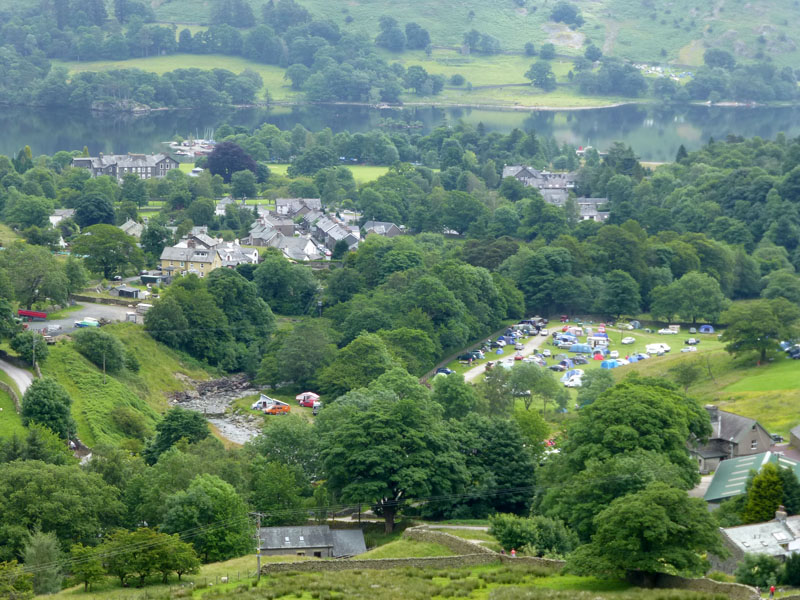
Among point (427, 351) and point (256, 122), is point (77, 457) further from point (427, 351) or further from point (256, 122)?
point (256, 122)

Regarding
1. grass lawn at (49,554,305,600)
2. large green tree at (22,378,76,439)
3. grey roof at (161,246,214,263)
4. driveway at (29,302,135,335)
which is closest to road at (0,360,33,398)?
large green tree at (22,378,76,439)

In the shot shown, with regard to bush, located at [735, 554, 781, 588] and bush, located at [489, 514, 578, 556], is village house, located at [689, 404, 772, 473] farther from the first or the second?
bush, located at [735, 554, 781, 588]

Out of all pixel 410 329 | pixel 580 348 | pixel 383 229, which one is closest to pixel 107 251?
pixel 410 329

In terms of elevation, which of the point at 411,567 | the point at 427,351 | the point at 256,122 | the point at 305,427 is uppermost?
the point at 411,567

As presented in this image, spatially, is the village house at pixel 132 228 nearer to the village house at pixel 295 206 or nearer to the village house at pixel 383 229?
the village house at pixel 295 206

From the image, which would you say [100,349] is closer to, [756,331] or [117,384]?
[117,384]

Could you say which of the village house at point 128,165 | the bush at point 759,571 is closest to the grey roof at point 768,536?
the bush at point 759,571

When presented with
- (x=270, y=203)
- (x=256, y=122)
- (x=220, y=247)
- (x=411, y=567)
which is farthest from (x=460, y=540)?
(x=256, y=122)
